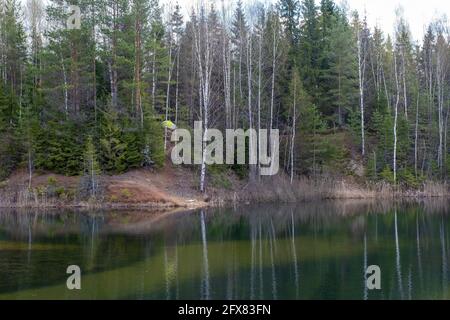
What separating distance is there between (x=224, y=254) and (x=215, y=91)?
80.8 feet

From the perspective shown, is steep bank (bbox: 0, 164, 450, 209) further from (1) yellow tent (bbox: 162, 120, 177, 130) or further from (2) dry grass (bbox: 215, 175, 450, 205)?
(1) yellow tent (bbox: 162, 120, 177, 130)

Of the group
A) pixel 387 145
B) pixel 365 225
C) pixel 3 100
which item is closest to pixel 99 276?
pixel 365 225

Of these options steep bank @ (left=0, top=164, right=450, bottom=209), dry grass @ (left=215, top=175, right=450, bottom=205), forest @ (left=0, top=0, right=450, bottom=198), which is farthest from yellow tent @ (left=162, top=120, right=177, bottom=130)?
dry grass @ (left=215, top=175, right=450, bottom=205)

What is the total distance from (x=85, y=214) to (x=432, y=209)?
20353 mm

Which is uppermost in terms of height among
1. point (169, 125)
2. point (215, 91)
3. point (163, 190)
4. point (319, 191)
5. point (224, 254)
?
point (215, 91)

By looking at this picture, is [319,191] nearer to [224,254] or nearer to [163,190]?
[163,190]

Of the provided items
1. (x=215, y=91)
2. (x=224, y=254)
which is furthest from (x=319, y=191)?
(x=224, y=254)

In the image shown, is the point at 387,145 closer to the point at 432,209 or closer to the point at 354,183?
the point at 354,183

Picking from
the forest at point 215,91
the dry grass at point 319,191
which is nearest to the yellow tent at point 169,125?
the forest at point 215,91

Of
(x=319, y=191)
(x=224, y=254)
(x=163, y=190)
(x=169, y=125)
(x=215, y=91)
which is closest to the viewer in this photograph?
(x=224, y=254)

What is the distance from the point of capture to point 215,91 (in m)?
40.8

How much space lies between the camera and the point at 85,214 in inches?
1138

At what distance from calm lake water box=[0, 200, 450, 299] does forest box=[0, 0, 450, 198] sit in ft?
22.1

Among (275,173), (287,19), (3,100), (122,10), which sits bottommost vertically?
(275,173)
